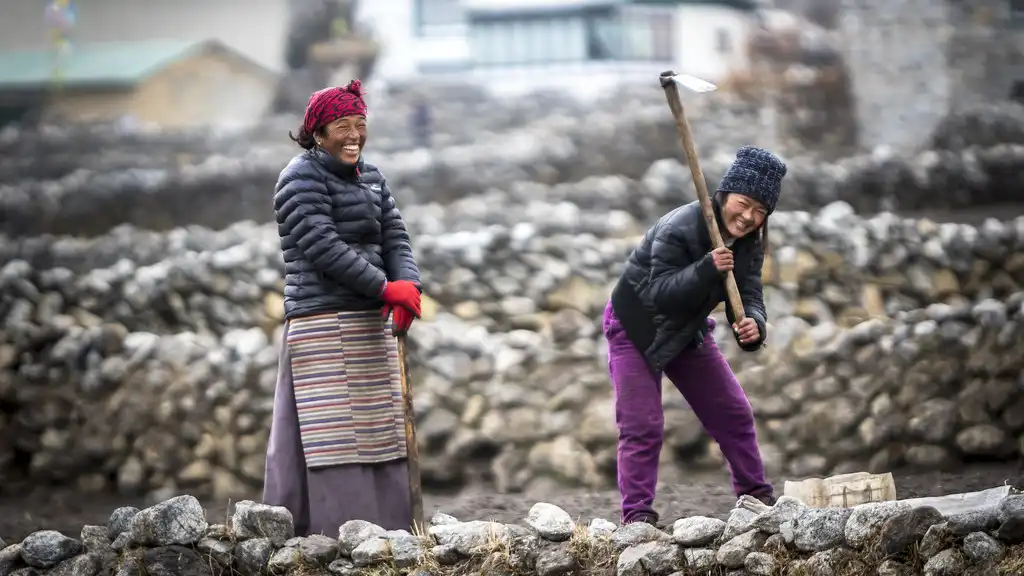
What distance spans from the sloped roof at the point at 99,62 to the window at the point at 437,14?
Answer: 1.34 metres

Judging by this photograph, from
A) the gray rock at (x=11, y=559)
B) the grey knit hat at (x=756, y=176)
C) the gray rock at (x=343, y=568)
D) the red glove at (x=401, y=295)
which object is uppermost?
the grey knit hat at (x=756, y=176)

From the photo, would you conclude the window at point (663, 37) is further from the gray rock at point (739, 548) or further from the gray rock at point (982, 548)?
the gray rock at point (982, 548)

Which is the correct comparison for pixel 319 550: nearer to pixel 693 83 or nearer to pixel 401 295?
pixel 401 295

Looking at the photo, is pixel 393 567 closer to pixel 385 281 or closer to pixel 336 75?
pixel 385 281

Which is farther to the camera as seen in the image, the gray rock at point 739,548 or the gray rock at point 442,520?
the gray rock at point 442,520

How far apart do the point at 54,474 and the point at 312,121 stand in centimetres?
302

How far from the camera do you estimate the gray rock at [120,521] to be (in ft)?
13.3

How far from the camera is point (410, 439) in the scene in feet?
13.9

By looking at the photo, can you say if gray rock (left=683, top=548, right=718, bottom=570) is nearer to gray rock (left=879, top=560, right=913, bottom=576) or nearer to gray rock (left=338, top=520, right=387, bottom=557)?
gray rock (left=879, top=560, right=913, bottom=576)

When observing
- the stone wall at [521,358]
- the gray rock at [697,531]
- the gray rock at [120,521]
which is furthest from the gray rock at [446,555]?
the stone wall at [521,358]

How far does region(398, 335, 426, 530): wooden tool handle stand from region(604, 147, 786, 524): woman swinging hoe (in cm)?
63

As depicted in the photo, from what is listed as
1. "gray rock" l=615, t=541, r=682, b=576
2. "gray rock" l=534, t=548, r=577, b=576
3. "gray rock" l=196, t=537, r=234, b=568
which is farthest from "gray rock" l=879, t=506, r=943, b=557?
"gray rock" l=196, t=537, r=234, b=568

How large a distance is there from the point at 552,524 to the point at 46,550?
1.47 m

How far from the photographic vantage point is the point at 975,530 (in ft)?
11.5
